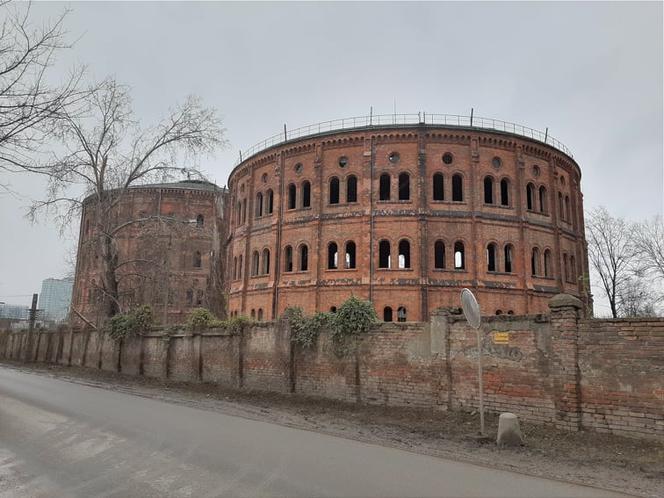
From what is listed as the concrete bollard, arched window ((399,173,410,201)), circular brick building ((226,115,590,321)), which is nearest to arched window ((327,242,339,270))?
circular brick building ((226,115,590,321))

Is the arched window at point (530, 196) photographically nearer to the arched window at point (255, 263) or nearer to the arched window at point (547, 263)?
the arched window at point (547, 263)

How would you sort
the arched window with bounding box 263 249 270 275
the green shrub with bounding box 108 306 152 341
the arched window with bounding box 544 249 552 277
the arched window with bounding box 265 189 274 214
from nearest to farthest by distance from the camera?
the green shrub with bounding box 108 306 152 341 → the arched window with bounding box 544 249 552 277 → the arched window with bounding box 263 249 270 275 → the arched window with bounding box 265 189 274 214

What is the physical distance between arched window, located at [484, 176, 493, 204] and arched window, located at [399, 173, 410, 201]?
4524 mm

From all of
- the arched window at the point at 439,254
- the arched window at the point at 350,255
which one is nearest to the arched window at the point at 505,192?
the arched window at the point at 439,254

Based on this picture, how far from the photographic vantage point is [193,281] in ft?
148

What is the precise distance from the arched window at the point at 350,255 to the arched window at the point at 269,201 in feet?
20.5

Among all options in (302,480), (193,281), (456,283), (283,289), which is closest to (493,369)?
(302,480)

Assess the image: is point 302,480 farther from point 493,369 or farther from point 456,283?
point 456,283

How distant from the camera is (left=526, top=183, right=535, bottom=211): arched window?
30703 mm

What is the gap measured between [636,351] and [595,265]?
32218 mm

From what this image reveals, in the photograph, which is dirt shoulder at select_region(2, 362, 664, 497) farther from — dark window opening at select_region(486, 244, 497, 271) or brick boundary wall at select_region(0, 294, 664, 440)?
dark window opening at select_region(486, 244, 497, 271)

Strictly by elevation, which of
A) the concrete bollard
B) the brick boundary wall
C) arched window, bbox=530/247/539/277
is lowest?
the concrete bollard

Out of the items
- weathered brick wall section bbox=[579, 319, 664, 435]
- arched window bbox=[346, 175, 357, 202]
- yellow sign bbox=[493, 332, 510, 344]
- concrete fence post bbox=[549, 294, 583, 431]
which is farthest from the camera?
arched window bbox=[346, 175, 357, 202]

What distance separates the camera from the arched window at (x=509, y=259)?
29.1m
